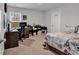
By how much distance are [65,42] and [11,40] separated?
1715 mm

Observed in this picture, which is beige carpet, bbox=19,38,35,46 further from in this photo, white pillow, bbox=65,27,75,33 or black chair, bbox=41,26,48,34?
white pillow, bbox=65,27,75,33

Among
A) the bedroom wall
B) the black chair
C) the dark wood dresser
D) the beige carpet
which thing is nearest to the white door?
the bedroom wall

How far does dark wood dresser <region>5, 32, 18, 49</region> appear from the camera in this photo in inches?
120

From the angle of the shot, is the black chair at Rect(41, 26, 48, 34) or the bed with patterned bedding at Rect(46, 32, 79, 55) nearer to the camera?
the bed with patterned bedding at Rect(46, 32, 79, 55)

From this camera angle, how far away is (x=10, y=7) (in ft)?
8.70

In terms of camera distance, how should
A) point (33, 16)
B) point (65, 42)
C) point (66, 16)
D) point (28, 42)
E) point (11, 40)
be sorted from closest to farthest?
point (65, 42) → point (33, 16) → point (11, 40) → point (66, 16) → point (28, 42)

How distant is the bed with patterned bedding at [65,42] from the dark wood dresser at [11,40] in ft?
3.47

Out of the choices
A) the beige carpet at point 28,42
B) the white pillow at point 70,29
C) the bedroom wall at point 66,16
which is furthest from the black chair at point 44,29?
the white pillow at point 70,29

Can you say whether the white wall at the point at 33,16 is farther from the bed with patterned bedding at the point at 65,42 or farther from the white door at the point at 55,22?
the bed with patterned bedding at the point at 65,42

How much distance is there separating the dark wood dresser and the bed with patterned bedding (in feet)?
3.47

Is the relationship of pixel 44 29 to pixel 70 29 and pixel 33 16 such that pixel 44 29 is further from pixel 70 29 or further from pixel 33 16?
pixel 70 29

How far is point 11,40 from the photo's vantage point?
10.3ft

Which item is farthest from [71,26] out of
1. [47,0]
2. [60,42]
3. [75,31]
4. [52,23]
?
[47,0]

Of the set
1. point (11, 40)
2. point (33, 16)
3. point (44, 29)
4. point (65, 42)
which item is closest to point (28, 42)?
point (11, 40)
